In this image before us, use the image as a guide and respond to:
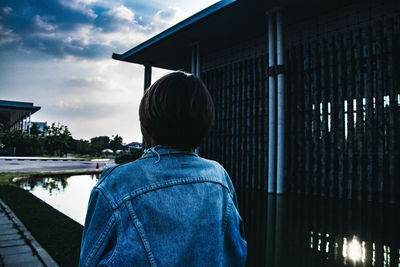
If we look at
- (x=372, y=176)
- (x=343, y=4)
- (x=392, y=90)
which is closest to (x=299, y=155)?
(x=372, y=176)

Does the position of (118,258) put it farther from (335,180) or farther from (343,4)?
(343,4)

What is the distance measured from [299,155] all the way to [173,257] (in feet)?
38.0

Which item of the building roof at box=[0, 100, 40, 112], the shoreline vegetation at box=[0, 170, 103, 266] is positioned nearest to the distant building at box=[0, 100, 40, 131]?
the building roof at box=[0, 100, 40, 112]

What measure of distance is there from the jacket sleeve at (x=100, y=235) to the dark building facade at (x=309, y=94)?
34.7 ft

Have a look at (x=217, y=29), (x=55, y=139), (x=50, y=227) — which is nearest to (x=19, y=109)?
(x=55, y=139)

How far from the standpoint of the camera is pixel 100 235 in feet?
3.44

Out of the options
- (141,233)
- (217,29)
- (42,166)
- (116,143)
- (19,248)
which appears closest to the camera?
(141,233)

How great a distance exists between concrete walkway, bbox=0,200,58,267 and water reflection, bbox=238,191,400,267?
262 centimetres

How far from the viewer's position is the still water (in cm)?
369

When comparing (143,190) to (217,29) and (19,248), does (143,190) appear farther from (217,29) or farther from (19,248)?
(217,29)

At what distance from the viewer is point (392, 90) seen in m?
9.47

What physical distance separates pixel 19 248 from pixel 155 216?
3.73 meters

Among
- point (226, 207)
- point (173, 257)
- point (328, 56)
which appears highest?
point (328, 56)

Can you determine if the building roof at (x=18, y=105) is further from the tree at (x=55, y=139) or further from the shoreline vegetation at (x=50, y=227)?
the shoreline vegetation at (x=50, y=227)
